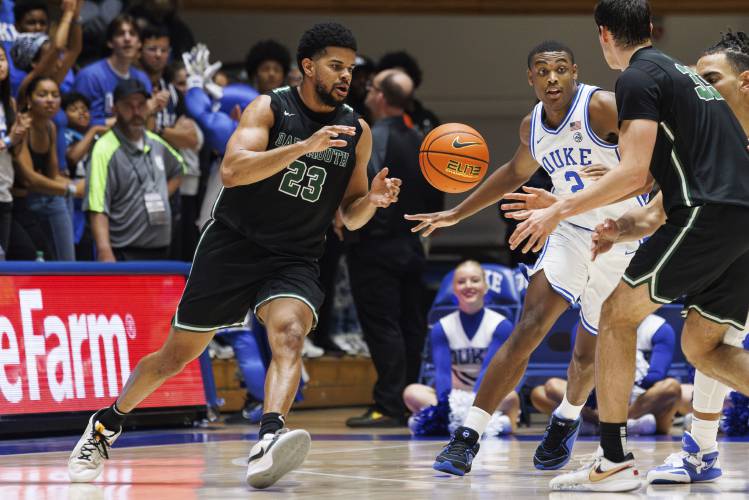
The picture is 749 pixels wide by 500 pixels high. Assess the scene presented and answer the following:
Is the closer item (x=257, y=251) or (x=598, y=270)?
(x=257, y=251)

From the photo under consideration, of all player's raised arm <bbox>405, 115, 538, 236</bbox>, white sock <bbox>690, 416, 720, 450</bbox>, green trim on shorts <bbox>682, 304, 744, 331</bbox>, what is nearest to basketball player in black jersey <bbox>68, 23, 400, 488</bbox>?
player's raised arm <bbox>405, 115, 538, 236</bbox>

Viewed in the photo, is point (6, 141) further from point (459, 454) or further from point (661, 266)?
point (661, 266)

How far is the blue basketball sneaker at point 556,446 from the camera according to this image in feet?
21.4

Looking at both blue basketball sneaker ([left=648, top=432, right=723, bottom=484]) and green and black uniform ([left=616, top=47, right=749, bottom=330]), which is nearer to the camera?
green and black uniform ([left=616, top=47, right=749, bottom=330])

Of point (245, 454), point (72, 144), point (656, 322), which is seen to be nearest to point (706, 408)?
point (245, 454)

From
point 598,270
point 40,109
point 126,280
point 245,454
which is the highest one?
point 40,109

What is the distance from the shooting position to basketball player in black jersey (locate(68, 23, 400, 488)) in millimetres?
6070

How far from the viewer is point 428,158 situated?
22.1 feet

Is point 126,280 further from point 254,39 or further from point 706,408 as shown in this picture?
point 254,39

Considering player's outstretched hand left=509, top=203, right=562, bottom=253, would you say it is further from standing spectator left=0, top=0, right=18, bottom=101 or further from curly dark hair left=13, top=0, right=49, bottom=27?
curly dark hair left=13, top=0, right=49, bottom=27

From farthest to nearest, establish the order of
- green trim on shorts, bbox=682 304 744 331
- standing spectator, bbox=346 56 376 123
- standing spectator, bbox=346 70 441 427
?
standing spectator, bbox=346 56 376 123 → standing spectator, bbox=346 70 441 427 → green trim on shorts, bbox=682 304 744 331

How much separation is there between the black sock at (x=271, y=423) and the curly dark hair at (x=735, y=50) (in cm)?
283

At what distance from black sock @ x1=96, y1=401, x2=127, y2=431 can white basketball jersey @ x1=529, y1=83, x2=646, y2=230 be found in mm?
2596

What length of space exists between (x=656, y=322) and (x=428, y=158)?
12.0ft
